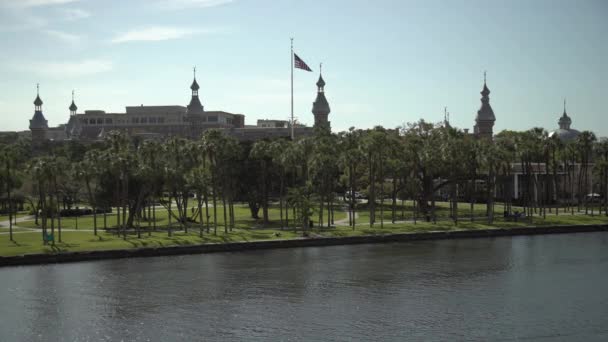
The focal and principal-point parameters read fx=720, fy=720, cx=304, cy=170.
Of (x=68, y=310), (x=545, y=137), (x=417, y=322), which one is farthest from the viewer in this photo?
(x=545, y=137)

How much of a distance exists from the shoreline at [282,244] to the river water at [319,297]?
1.66m

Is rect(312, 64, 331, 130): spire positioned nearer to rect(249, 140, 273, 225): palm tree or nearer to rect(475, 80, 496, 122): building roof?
rect(475, 80, 496, 122): building roof

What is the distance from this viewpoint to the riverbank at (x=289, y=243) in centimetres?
6044

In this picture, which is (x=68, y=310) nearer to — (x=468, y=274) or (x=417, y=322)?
(x=417, y=322)

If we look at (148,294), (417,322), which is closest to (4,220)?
(148,294)

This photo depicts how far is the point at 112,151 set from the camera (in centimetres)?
7881

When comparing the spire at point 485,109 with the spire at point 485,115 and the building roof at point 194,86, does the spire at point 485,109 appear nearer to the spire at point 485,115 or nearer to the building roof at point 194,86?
the spire at point 485,115

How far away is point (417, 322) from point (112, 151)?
4845 cm

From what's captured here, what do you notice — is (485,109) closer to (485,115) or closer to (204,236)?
(485,115)

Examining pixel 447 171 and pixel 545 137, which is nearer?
pixel 447 171

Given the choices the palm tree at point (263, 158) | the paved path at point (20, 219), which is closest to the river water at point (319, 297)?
the palm tree at point (263, 158)

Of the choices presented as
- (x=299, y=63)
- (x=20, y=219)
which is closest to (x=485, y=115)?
(x=299, y=63)

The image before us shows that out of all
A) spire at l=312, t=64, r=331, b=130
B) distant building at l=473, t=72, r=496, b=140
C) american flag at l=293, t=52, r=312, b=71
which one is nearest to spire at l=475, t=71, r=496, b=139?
distant building at l=473, t=72, r=496, b=140

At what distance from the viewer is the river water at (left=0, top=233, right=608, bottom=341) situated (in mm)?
38688
